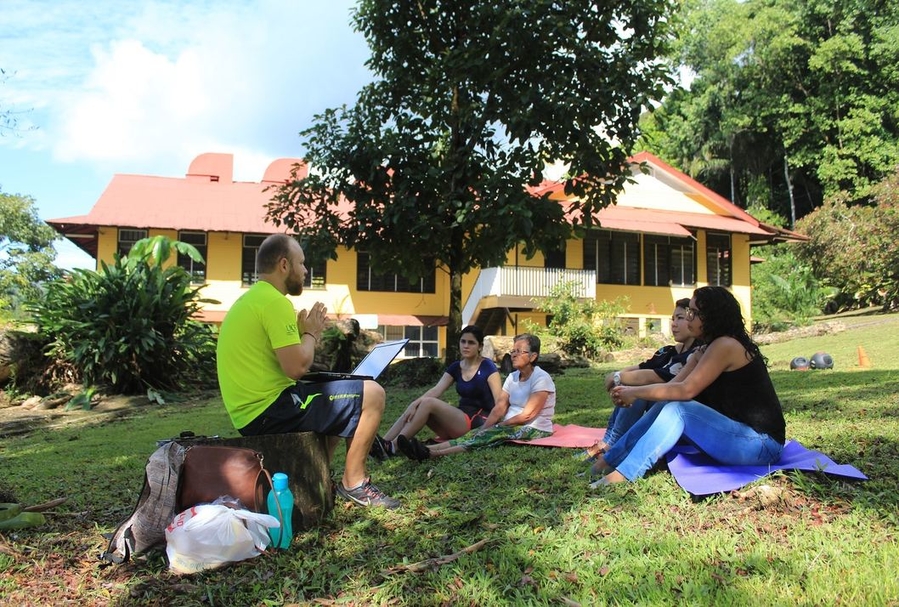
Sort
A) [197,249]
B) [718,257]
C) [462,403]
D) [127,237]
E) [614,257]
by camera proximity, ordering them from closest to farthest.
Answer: [462,403]
[127,237]
[197,249]
[614,257]
[718,257]

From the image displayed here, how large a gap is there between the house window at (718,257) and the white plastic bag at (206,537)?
86.1ft

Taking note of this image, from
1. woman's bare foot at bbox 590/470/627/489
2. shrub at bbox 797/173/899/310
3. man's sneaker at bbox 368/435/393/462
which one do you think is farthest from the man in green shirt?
shrub at bbox 797/173/899/310

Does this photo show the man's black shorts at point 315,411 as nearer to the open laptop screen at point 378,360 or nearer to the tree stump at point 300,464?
the tree stump at point 300,464

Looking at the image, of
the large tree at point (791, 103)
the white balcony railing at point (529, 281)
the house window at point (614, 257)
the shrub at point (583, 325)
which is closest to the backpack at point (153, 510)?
the shrub at point (583, 325)

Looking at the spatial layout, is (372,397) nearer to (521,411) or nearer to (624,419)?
(624,419)

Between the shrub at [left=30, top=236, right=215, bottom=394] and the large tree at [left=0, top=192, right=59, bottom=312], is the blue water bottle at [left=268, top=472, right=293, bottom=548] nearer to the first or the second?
the shrub at [left=30, top=236, right=215, bottom=394]

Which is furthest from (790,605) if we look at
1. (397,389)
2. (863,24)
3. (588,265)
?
(863,24)

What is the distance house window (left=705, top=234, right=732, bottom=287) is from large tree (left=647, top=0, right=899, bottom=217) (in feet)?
27.6

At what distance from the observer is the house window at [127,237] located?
2241cm

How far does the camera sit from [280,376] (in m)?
3.93

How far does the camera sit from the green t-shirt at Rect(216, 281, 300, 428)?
384cm

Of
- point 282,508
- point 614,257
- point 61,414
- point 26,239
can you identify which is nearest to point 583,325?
point 614,257

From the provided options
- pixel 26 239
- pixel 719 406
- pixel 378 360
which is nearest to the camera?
pixel 719 406

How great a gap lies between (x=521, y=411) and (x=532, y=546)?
2858 mm
